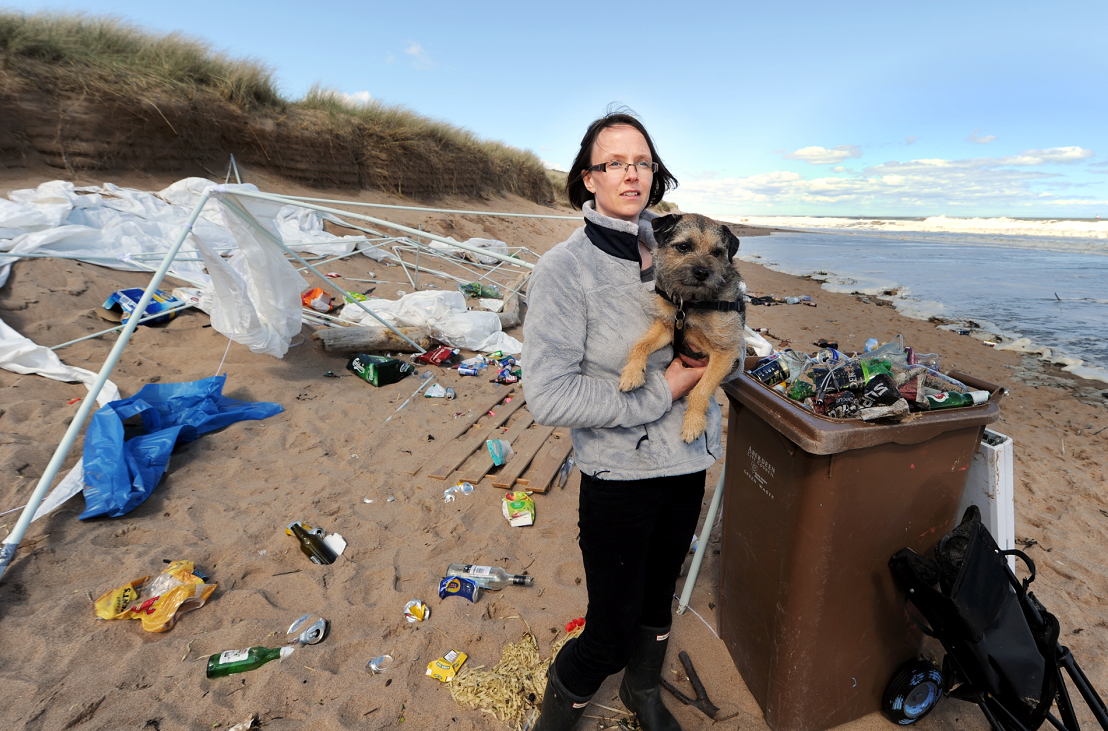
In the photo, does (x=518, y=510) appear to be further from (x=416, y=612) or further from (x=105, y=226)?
(x=105, y=226)

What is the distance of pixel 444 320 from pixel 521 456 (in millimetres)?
2864

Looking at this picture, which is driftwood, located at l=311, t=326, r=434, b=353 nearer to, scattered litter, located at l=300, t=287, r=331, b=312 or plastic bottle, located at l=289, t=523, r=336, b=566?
scattered litter, located at l=300, t=287, r=331, b=312

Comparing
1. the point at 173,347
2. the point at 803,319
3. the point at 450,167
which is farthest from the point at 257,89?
the point at 803,319

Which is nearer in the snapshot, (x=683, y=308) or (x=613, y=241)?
(x=613, y=241)

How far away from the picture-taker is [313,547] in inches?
109

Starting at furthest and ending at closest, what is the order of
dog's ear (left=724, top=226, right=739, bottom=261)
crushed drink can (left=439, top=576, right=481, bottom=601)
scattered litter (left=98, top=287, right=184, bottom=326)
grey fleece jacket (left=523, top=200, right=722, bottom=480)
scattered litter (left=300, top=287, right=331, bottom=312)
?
scattered litter (left=300, top=287, right=331, bottom=312), scattered litter (left=98, top=287, right=184, bottom=326), crushed drink can (left=439, top=576, right=481, bottom=601), dog's ear (left=724, top=226, right=739, bottom=261), grey fleece jacket (left=523, top=200, right=722, bottom=480)

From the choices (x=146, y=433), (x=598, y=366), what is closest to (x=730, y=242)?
(x=598, y=366)

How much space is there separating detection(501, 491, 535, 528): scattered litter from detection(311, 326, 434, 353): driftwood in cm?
308

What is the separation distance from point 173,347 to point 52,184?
3.55 meters

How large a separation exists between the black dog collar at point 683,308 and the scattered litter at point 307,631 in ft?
6.95

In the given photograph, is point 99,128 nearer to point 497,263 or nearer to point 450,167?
point 497,263

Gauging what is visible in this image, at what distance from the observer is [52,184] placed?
244 inches

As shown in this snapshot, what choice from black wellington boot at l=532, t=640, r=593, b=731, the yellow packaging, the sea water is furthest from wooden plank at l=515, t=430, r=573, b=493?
the sea water

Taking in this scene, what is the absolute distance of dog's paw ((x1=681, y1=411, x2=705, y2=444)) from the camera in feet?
5.11
